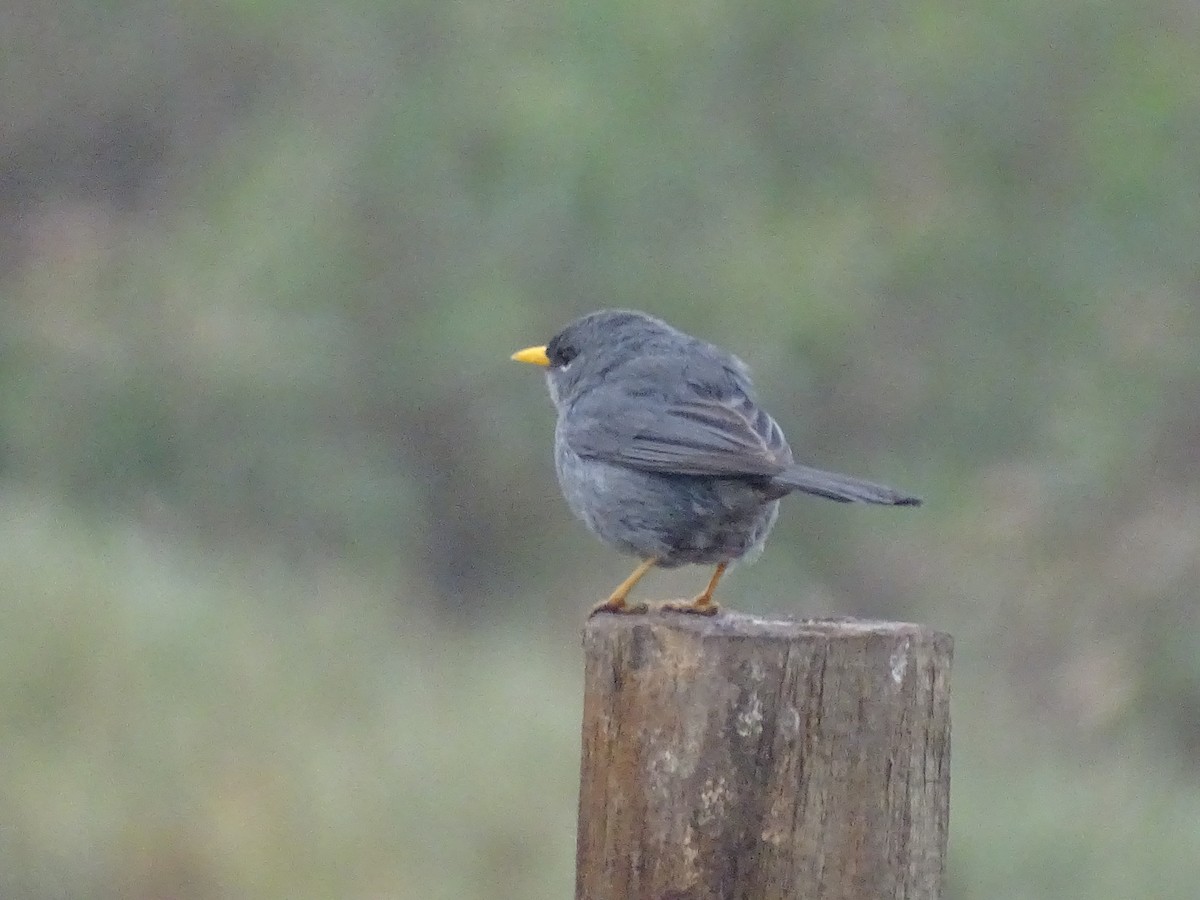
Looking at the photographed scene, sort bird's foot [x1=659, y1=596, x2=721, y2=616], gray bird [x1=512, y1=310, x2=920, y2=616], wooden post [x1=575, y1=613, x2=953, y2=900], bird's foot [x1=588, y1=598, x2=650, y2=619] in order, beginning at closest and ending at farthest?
wooden post [x1=575, y1=613, x2=953, y2=900] → bird's foot [x1=659, y1=596, x2=721, y2=616] → bird's foot [x1=588, y1=598, x2=650, y2=619] → gray bird [x1=512, y1=310, x2=920, y2=616]

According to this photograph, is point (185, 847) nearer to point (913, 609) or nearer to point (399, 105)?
point (913, 609)

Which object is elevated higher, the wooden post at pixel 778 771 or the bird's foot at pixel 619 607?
the bird's foot at pixel 619 607

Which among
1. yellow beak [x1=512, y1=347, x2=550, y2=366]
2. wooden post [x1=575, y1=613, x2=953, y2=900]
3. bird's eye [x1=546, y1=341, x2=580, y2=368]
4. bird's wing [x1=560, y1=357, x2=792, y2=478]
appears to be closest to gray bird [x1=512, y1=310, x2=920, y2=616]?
bird's wing [x1=560, y1=357, x2=792, y2=478]

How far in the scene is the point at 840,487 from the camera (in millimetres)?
4656

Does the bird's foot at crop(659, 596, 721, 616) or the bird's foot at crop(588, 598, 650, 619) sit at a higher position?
the bird's foot at crop(588, 598, 650, 619)

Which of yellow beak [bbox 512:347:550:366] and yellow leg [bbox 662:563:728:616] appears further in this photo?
yellow beak [bbox 512:347:550:366]

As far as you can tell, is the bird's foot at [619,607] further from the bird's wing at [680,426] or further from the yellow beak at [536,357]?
A: the yellow beak at [536,357]

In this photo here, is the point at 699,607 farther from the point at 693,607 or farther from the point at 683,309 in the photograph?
the point at 683,309

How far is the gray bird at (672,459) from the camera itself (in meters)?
5.28

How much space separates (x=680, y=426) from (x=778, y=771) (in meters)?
2.57

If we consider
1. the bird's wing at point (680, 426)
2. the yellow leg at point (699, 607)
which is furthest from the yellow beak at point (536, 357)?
the yellow leg at point (699, 607)

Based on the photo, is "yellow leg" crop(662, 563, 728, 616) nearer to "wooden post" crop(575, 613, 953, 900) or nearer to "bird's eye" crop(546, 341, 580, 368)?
"wooden post" crop(575, 613, 953, 900)

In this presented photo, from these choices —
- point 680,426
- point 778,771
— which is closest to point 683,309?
point 680,426

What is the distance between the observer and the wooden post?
3100 mm
